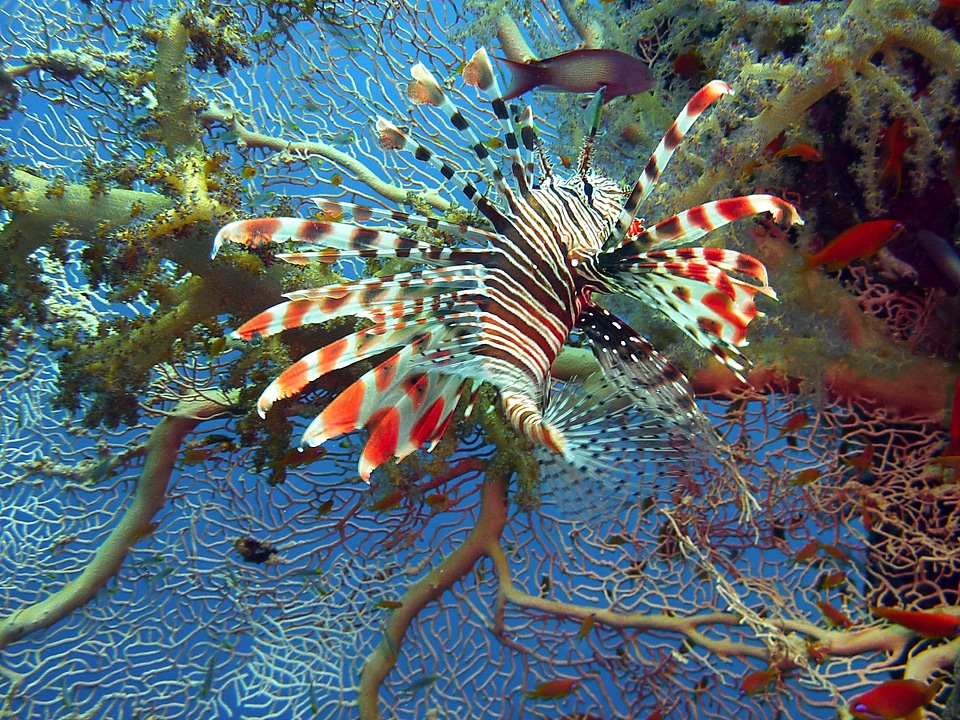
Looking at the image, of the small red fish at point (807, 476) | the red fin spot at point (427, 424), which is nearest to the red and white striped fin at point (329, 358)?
the red fin spot at point (427, 424)

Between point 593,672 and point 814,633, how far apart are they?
1075mm

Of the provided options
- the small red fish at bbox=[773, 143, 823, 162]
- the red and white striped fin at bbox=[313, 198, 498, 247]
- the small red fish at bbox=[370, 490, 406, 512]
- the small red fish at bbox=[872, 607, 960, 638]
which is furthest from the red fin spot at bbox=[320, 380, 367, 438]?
the small red fish at bbox=[872, 607, 960, 638]

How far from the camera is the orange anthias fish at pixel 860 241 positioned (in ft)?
6.29

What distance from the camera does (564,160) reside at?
10.3ft

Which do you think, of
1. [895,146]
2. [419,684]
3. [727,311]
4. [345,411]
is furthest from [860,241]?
[419,684]

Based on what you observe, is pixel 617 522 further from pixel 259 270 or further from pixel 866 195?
pixel 259 270

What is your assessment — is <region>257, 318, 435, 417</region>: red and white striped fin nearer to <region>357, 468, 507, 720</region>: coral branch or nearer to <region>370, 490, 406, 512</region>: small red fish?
<region>370, 490, 406, 512</region>: small red fish

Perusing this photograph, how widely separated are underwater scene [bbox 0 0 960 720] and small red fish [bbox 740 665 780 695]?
0.10 m

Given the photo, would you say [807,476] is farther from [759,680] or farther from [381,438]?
[381,438]

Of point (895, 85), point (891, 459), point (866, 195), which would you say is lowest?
point (891, 459)

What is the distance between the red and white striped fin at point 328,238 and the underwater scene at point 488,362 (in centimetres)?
Answer: 1

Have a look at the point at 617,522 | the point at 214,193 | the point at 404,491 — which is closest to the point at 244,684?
the point at 404,491

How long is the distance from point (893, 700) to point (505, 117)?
2356mm

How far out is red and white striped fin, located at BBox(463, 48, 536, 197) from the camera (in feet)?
5.30
